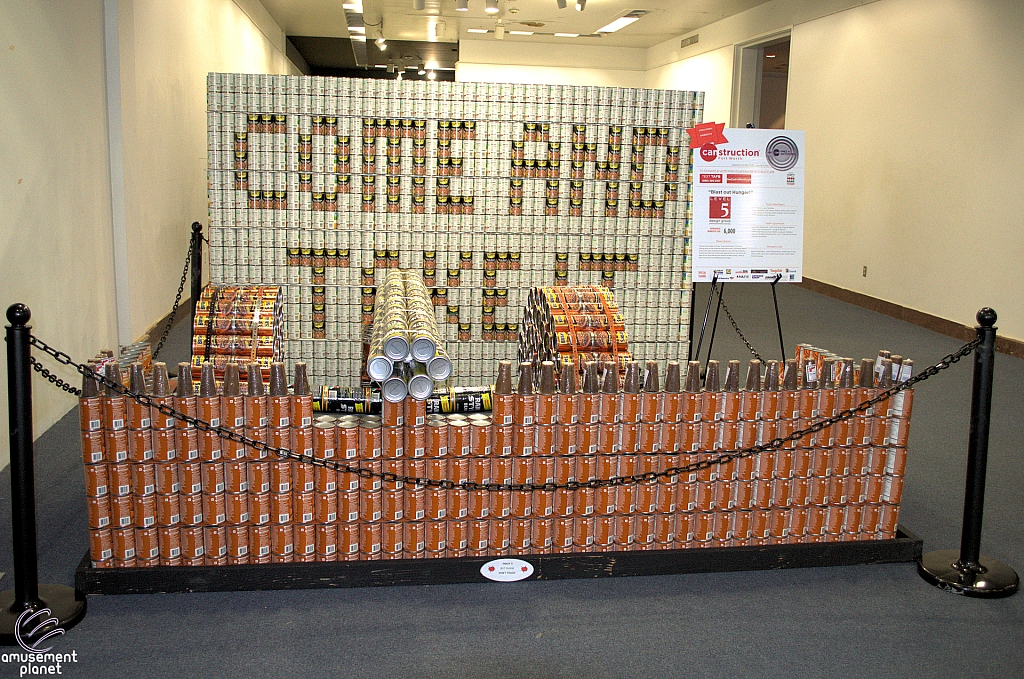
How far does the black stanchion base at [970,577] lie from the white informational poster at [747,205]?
6.79ft

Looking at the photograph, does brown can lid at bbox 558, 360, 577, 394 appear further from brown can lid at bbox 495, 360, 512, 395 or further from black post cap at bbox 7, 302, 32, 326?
black post cap at bbox 7, 302, 32, 326

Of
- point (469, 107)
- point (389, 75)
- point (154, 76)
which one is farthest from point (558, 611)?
point (389, 75)

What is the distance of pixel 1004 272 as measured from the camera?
10.0 m

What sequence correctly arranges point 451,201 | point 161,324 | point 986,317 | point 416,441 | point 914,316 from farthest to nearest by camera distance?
point 914,316
point 161,324
point 451,201
point 986,317
point 416,441

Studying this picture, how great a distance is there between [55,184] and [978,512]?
253 inches

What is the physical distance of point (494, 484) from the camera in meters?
4.10

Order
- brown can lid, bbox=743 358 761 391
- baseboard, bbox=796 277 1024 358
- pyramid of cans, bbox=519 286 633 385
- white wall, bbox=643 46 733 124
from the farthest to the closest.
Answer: white wall, bbox=643 46 733 124
baseboard, bbox=796 277 1024 358
pyramid of cans, bbox=519 286 633 385
brown can lid, bbox=743 358 761 391

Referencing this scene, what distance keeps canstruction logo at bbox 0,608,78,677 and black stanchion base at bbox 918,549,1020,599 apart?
3.91m

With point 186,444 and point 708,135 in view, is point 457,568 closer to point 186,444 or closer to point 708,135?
point 186,444

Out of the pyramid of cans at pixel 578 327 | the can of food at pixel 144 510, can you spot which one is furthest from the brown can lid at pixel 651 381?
the can of food at pixel 144 510

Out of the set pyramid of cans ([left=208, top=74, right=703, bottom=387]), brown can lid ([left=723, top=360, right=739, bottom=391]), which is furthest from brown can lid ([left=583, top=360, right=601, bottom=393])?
pyramid of cans ([left=208, top=74, right=703, bottom=387])

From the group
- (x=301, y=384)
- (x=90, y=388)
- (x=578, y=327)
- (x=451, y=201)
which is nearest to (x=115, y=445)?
(x=90, y=388)

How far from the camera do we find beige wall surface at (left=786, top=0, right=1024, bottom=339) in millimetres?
10031

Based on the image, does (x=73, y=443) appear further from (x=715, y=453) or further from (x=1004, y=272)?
(x=1004, y=272)
